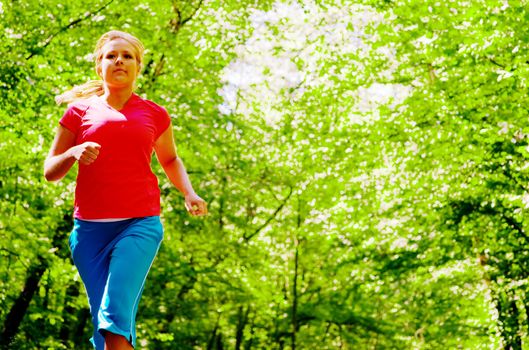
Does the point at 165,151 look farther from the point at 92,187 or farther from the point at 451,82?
the point at 451,82

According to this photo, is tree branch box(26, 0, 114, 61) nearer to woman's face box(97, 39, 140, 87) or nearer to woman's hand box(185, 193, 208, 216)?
woman's face box(97, 39, 140, 87)

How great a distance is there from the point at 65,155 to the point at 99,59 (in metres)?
0.65

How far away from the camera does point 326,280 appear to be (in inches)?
1067

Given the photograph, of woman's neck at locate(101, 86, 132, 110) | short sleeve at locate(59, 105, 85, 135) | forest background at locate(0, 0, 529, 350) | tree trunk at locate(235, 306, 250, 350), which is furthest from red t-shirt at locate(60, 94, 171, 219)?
tree trunk at locate(235, 306, 250, 350)

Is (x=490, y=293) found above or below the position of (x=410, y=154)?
below

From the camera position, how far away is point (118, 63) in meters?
3.32

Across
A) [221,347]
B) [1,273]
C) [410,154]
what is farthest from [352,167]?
[221,347]

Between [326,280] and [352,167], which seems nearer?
[352,167]

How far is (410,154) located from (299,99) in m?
6.37

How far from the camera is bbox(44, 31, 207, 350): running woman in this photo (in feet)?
9.40

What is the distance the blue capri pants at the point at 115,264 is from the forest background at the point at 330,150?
22.2ft

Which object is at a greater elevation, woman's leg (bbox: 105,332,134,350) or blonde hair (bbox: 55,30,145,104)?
blonde hair (bbox: 55,30,145,104)

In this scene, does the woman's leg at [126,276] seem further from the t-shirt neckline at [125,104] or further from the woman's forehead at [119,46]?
the woman's forehead at [119,46]

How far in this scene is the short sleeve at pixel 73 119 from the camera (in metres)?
3.29
